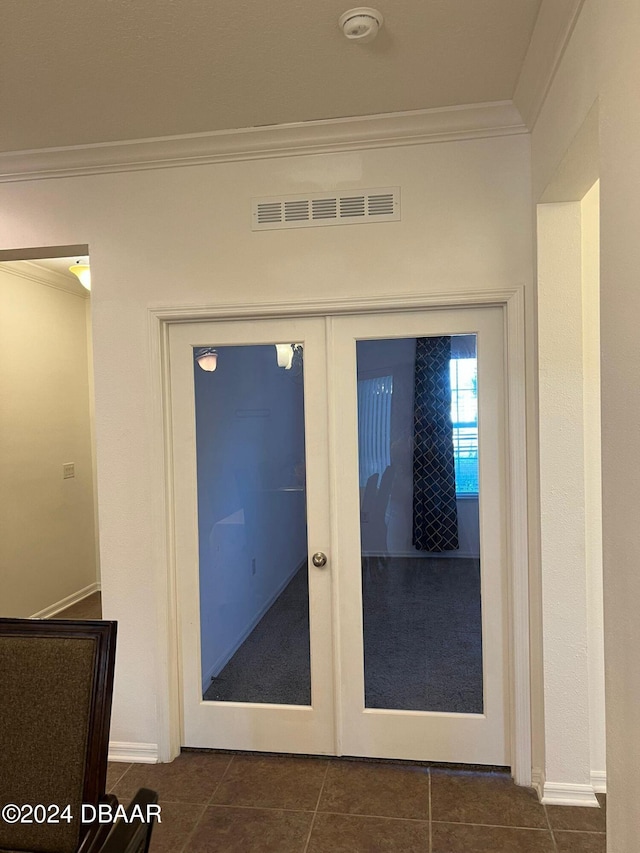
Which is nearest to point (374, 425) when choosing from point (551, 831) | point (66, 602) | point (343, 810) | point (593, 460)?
point (593, 460)

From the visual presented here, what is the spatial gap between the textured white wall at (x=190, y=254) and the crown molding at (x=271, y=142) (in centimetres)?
4

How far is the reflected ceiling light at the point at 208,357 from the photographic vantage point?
110 inches

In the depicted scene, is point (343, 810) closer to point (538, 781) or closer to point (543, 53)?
point (538, 781)

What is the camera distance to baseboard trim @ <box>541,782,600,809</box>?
2.35 m

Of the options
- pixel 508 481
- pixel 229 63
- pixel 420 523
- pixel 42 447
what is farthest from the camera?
pixel 42 447

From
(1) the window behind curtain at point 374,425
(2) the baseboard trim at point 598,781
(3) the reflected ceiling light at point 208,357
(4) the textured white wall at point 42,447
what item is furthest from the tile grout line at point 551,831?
(4) the textured white wall at point 42,447

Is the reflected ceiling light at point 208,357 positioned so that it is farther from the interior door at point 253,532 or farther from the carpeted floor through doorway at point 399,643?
the carpeted floor through doorway at point 399,643

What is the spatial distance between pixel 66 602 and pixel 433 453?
12.0 ft

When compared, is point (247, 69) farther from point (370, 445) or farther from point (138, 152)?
point (370, 445)

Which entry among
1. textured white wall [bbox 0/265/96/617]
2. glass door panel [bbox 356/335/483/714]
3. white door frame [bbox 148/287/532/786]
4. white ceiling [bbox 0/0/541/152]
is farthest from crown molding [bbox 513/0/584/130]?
textured white wall [bbox 0/265/96/617]

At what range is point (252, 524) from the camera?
2.83 m

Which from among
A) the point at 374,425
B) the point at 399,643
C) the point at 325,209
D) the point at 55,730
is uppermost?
the point at 325,209

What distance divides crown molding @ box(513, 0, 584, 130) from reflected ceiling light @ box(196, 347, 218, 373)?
5.27ft

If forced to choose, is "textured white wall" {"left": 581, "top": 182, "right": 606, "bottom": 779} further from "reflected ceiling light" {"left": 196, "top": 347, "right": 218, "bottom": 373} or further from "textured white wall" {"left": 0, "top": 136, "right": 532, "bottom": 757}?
"reflected ceiling light" {"left": 196, "top": 347, "right": 218, "bottom": 373}
